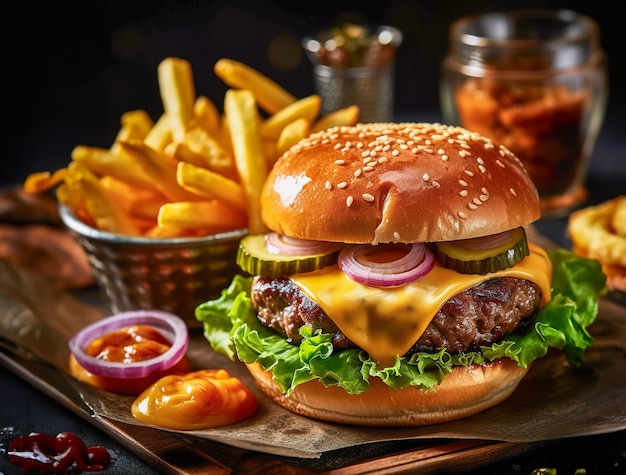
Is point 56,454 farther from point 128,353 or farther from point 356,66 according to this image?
point 356,66

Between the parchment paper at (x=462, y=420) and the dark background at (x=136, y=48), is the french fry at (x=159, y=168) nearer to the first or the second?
the parchment paper at (x=462, y=420)

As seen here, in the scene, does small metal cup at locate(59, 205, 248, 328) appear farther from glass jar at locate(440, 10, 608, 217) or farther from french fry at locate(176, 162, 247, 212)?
glass jar at locate(440, 10, 608, 217)

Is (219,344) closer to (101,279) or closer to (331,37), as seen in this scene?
(101,279)

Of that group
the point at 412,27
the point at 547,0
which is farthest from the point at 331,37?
the point at 547,0

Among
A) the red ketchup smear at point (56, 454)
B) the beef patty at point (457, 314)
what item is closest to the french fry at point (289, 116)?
the beef patty at point (457, 314)

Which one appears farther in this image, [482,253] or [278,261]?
[278,261]

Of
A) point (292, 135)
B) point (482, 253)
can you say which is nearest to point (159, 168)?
point (292, 135)
